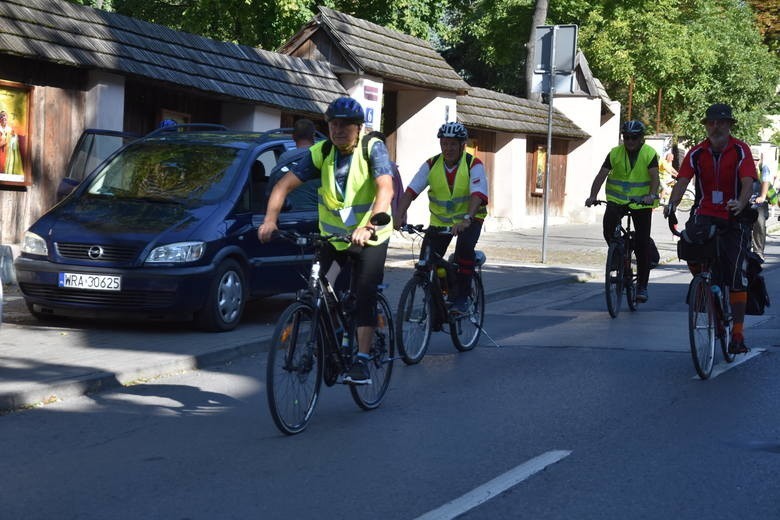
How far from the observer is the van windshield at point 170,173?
37.8 feet

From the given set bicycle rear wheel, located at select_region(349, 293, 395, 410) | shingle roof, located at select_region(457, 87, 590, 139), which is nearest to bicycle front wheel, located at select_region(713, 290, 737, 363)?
bicycle rear wheel, located at select_region(349, 293, 395, 410)

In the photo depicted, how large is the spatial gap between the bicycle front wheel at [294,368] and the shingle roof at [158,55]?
30.4ft

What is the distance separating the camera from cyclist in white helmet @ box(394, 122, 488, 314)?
10445mm

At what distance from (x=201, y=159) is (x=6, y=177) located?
5392mm

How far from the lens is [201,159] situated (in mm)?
11953

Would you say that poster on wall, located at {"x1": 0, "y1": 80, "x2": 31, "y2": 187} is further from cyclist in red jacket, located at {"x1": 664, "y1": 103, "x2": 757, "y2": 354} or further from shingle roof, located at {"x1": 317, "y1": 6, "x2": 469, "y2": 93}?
cyclist in red jacket, located at {"x1": 664, "y1": 103, "x2": 757, "y2": 354}

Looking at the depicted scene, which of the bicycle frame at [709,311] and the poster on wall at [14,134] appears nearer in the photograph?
the bicycle frame at [709,311]

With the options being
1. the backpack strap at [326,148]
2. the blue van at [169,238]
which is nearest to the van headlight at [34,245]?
the blue van at [169,238]

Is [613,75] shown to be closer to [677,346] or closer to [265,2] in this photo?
[265,2]

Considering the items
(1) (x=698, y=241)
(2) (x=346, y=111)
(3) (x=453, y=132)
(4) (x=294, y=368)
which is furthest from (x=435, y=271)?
(4) (x=294, y=368)

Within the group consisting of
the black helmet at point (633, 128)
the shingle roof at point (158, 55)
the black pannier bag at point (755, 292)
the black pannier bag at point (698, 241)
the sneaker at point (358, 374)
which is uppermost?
the shingle roof at point (158, 55)

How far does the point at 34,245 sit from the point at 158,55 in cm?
787

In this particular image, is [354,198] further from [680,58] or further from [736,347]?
[680,58]

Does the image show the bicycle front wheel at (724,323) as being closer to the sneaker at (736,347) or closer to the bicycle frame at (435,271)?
the sneaker at (736,347)
